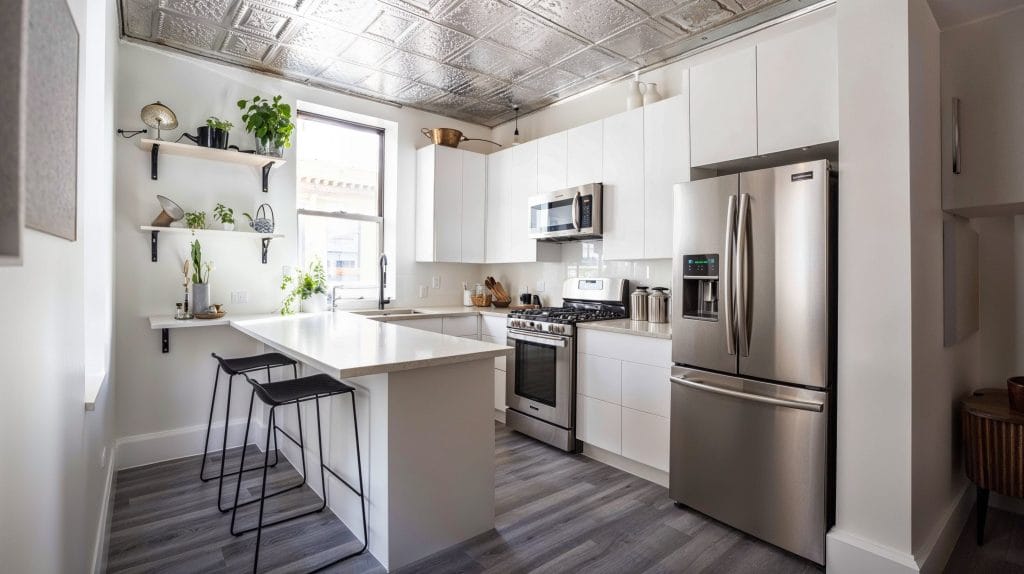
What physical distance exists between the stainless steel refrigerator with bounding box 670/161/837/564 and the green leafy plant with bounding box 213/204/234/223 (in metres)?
2.91

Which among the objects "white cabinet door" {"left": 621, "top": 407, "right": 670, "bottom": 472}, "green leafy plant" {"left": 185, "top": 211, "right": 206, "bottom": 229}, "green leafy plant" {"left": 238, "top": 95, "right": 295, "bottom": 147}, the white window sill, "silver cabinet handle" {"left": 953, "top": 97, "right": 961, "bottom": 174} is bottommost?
"white cabinet door" {"left": 621, "top": 407, "right": 670, "bottom": 472}

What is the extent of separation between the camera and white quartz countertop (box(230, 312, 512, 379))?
1822 millimetres

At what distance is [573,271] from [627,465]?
167cm

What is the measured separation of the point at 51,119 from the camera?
0.91 metres

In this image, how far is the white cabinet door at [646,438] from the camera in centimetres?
282

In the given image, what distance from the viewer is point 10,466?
2.50 ft

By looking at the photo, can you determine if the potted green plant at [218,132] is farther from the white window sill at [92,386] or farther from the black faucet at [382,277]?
the white window sill at [92,386]

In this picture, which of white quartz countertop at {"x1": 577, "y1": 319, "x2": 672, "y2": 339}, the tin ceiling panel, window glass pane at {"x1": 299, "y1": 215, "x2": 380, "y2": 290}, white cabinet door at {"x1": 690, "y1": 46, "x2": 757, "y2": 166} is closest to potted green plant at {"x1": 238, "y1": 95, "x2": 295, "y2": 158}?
the tin ceiling panel

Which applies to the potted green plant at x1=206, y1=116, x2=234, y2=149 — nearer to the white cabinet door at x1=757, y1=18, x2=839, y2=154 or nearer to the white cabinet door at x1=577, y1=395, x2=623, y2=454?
the white cabinet door at x1=577, y1=395, x2=623, y2=454

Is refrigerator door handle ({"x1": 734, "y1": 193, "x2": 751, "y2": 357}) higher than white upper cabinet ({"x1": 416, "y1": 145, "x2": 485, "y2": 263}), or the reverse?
white upper cabinet ({"x1": 416, "y1": 145, "x2": 485, "y2": 263})

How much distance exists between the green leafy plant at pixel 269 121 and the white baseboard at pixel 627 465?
9.92 feet

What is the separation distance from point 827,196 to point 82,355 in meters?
2.77

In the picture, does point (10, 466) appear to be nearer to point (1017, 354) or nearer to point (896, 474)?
point (896, 474)

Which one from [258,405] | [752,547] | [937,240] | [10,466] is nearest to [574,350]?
[752,547]
